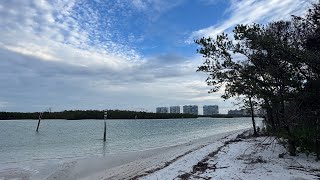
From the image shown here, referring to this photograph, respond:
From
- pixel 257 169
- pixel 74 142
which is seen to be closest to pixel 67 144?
pixel 74 142

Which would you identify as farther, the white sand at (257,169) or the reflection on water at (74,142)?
the reflection on water at (74,142)

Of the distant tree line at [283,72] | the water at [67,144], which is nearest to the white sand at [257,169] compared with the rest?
the distant tree line at [283,72]

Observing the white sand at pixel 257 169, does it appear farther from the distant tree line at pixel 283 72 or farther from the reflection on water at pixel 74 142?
the reflection on water at pixel 74 142

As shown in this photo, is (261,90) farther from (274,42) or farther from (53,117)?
(53,117)

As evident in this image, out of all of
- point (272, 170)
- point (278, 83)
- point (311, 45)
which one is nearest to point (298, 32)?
point (311, 45)

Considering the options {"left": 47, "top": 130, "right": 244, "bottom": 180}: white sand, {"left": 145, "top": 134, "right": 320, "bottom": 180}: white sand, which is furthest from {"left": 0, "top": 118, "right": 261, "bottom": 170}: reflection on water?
{"left": 145, "top": 134, "right": 320, "bottom": 180}: white sand

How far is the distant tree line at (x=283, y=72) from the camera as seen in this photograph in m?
11.1

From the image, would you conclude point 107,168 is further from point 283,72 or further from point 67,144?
point 67,144

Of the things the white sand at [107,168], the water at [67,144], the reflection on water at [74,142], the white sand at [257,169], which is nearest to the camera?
the white sand at [257,169]

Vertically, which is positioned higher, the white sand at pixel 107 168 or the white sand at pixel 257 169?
the white sand at pixel 257 169

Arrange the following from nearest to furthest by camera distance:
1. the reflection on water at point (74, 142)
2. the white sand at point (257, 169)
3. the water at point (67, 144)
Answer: the white sand at point (257, 169) → the water at point (67, 144) → the reflection on water at point (74, 142)

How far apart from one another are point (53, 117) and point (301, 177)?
5638 inches

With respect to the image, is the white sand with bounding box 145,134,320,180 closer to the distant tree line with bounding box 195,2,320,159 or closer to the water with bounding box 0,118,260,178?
the distant tree line with bounding box 195,2,320,159

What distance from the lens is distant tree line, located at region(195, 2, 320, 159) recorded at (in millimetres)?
11148
